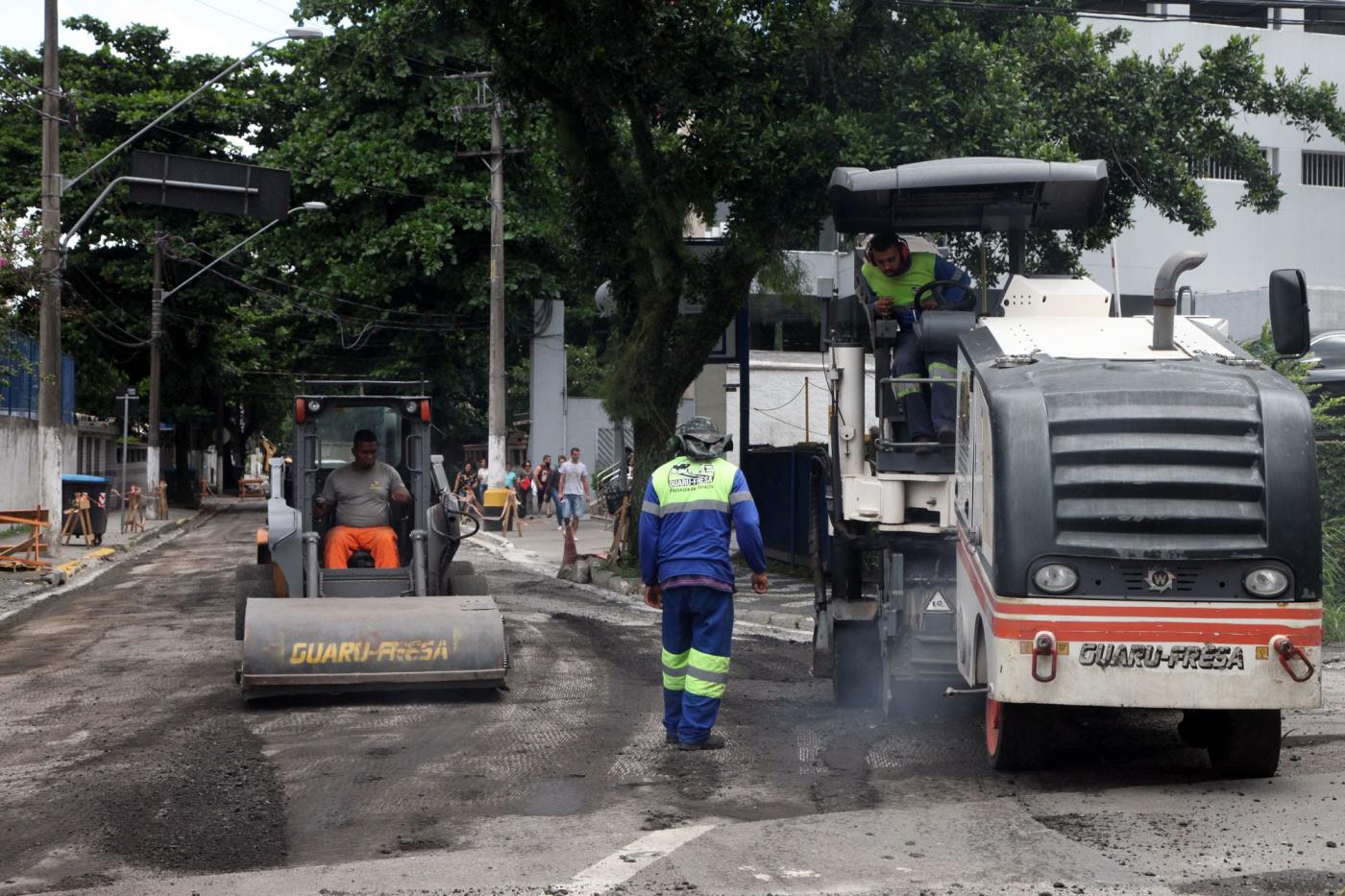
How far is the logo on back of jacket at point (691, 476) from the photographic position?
8898mm

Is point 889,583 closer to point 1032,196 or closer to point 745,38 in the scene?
point 1032,196

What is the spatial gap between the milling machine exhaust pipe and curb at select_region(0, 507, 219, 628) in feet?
41.5

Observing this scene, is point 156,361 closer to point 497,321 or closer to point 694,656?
point 497,321

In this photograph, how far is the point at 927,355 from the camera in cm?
901

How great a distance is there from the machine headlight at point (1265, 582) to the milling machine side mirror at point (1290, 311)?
4.38 ft

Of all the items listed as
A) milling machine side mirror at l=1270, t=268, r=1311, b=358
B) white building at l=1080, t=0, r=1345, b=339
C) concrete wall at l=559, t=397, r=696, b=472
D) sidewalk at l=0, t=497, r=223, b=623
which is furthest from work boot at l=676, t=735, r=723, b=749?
concrete wall at l=559, t=397, r=696, b=472

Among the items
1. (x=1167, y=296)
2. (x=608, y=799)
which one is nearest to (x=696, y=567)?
(x=608, y=799)

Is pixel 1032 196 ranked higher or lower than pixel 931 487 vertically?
higher

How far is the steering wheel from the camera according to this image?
30.7 feet

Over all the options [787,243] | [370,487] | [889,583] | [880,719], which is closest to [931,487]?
[889,583]

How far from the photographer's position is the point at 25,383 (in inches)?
1462

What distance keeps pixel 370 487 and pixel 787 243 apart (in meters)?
7.68

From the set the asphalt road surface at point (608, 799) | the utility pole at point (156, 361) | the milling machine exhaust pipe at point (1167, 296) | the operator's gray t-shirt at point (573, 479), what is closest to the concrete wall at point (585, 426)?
the utility pole at point (156, 361)

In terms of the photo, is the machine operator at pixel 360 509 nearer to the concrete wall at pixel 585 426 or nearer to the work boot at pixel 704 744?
the work boot at pixel 704 744
